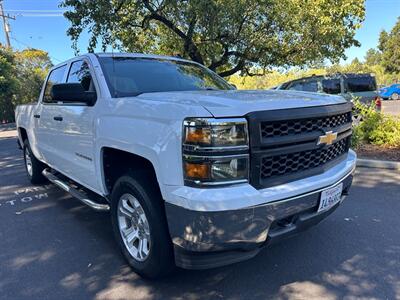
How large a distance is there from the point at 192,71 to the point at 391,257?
287cm

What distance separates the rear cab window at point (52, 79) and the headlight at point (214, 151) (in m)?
3.12

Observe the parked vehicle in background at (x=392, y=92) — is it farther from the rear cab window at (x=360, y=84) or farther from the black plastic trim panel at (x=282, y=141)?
the black plastic trim panel at (x=282, y=141)

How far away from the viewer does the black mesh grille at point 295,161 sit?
8.32ft

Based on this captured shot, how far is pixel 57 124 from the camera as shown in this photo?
14.5ft

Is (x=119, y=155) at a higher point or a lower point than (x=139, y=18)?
lower

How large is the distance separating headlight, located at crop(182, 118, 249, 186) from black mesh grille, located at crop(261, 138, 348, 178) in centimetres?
23

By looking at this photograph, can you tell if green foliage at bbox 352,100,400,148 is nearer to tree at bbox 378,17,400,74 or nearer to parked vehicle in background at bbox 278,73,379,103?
parked vehicle in background at bbox 278,73,379,103

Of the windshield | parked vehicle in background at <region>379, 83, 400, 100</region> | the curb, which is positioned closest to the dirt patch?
the curb

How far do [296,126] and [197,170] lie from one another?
2.81ft

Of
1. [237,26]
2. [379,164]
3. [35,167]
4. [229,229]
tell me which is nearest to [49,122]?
[35,167]

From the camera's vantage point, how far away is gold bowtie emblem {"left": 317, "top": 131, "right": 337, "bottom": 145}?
9.23ft

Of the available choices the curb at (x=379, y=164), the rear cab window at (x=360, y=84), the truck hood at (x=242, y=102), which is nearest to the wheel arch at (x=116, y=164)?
the truck hood at (x=242, y=102)

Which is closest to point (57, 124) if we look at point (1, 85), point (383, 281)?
point (383, 281)

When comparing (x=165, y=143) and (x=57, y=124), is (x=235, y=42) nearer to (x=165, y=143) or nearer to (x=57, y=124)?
(x=57, y=124)
